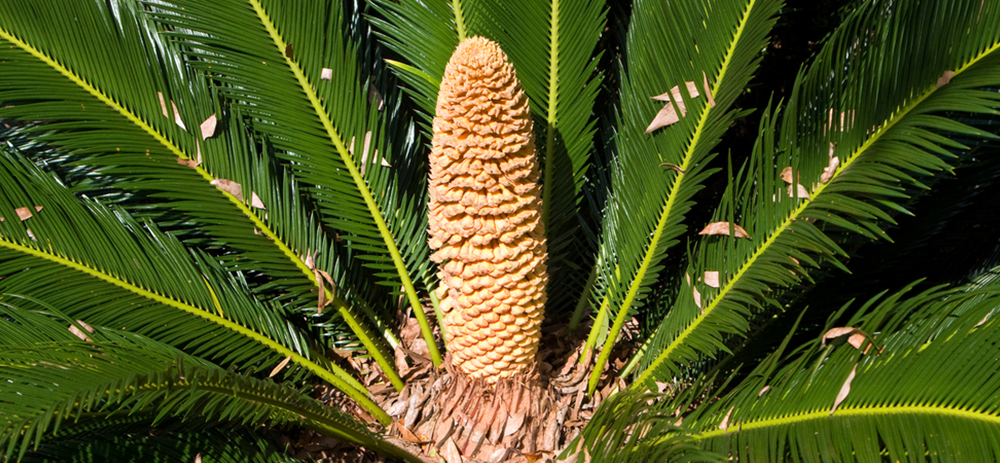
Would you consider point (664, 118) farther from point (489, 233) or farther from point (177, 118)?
point (177, 118)

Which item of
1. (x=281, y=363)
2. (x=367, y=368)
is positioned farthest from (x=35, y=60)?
(x=367, y=368)

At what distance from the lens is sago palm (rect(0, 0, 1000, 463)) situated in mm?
1671

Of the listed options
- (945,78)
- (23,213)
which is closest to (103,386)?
(23,213)

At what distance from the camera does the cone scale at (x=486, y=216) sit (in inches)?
71.7

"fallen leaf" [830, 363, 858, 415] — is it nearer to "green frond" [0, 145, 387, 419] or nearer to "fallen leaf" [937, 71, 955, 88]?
"fallen leaf" [937, 71, 955, 88]

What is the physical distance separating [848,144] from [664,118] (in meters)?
0.55

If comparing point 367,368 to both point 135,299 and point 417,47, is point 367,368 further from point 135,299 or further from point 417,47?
point 417,47

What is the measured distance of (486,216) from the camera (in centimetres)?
200

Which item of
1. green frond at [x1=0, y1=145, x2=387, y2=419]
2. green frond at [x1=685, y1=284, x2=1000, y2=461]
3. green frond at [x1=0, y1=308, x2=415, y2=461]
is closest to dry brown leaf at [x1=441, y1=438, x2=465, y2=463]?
green frond at [x1=0, y1=308, x2=415, y2=461]

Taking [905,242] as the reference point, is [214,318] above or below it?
below

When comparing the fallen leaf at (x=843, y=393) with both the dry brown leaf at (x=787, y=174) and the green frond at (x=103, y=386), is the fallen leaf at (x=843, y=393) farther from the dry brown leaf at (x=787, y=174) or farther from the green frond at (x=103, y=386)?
the green frond at (x=103, y=386)

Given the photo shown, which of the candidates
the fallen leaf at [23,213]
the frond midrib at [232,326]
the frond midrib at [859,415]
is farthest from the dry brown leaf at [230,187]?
the frond midrib at [859,415]

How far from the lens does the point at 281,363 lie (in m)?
2.24

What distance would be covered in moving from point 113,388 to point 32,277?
0.91 metres
